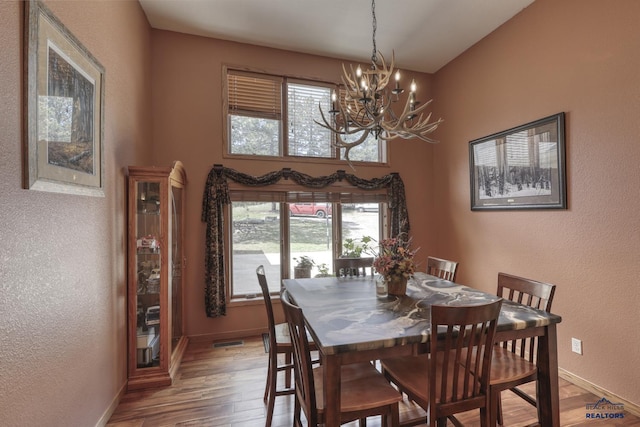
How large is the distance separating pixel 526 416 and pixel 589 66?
2.79m

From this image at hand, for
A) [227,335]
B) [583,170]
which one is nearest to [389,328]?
[583,170]

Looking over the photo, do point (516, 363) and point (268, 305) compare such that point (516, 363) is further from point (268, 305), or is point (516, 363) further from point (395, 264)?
point (268, 305)

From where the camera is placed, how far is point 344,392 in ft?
5.15

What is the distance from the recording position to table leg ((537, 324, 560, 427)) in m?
1.64

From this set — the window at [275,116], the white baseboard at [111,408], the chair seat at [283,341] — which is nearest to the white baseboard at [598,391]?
the chair seat at [283,341]

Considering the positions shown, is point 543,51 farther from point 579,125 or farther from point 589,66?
point 579,125

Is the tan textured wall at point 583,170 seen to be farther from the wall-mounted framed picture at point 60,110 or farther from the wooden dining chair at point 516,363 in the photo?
the wall-mounted framed picture at point 60,110

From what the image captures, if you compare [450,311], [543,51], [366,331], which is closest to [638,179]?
[543,51]

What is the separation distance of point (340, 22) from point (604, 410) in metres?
4.15

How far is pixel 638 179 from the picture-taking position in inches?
84.1

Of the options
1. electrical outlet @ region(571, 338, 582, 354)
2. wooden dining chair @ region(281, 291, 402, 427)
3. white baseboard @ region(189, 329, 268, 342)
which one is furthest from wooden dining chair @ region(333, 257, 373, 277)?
electrical outlet @ region(571, 338, 582, 354)

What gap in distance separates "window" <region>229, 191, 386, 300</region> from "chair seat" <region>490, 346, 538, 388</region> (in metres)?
2.31

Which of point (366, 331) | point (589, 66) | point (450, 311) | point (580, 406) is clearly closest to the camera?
point (450, 311)

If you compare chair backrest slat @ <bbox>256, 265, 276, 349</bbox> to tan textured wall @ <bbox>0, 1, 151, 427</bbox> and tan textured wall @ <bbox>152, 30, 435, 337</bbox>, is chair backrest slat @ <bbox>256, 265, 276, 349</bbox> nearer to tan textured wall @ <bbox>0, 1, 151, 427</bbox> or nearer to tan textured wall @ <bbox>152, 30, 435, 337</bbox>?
tan textured wall @ <bbox>0, 1, 151, 427</bbox>
